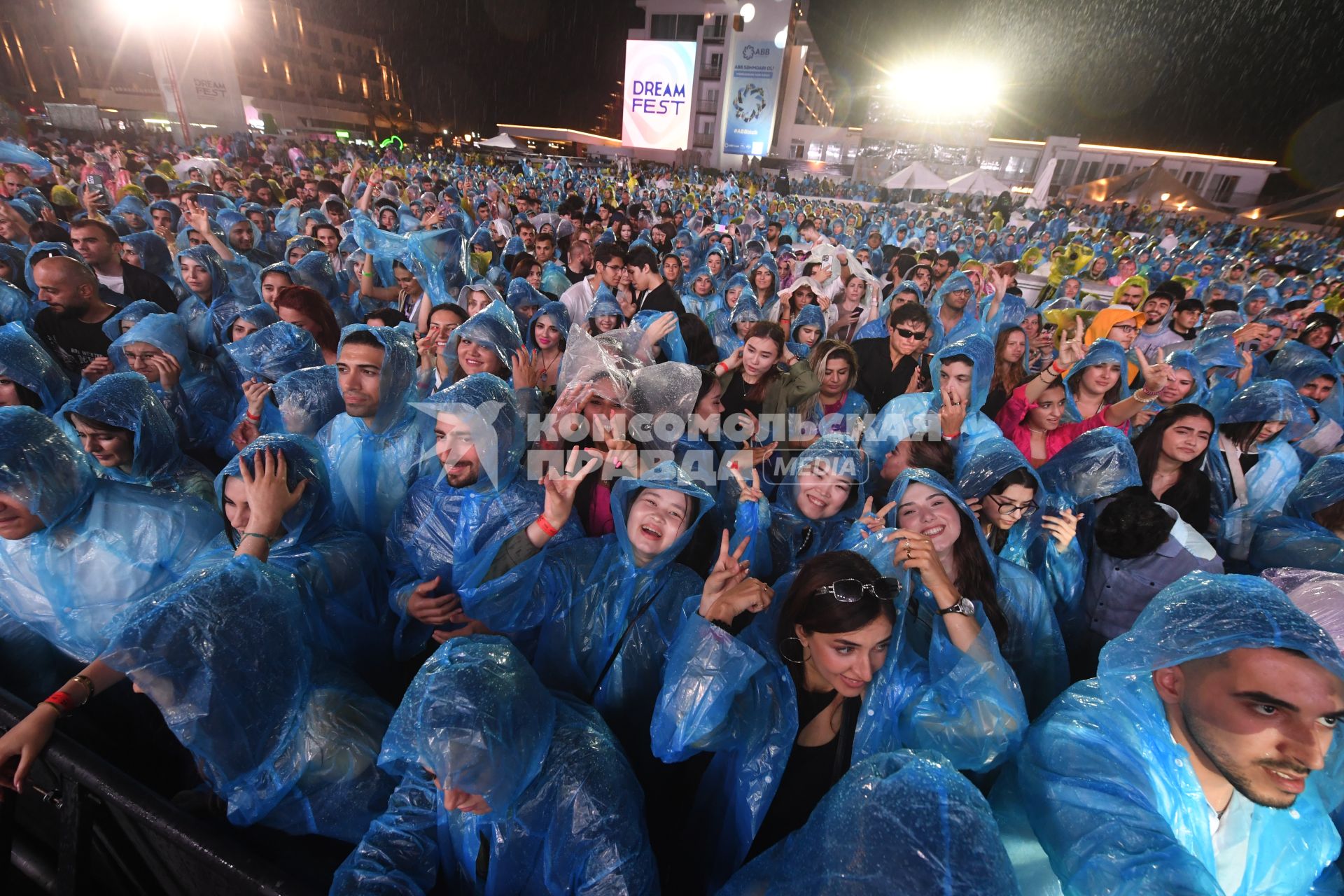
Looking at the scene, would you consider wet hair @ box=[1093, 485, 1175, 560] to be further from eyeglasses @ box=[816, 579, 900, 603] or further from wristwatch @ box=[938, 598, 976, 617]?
eyeglasses @ box=[816, 579, 900, 603]

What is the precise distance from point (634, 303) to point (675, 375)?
3067 millimetres

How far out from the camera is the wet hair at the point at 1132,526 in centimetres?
201

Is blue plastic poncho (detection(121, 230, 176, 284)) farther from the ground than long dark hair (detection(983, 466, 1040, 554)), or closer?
farther from the ground

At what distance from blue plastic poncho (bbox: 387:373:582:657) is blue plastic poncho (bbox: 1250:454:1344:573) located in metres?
3.09

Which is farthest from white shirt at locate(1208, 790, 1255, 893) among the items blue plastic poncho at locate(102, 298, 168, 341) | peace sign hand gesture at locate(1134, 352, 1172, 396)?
blue plastic poncho at locate(102, 298, 168, 341)

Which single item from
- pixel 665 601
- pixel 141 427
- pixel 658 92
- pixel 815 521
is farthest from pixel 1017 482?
pixel 658 92

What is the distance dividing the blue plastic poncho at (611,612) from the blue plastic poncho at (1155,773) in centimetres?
106

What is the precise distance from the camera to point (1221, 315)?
614 cm

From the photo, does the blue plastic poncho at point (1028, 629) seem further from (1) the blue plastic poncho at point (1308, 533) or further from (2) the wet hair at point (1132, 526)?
(1) the blue plastic poncho at point (1308, 533)

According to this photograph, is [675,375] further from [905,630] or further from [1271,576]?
[1271,576]

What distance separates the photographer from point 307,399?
2762 mm

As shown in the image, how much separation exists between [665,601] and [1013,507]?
137cm

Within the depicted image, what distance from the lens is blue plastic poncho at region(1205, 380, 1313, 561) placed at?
2.81 m

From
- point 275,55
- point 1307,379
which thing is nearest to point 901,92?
point 1307,379
